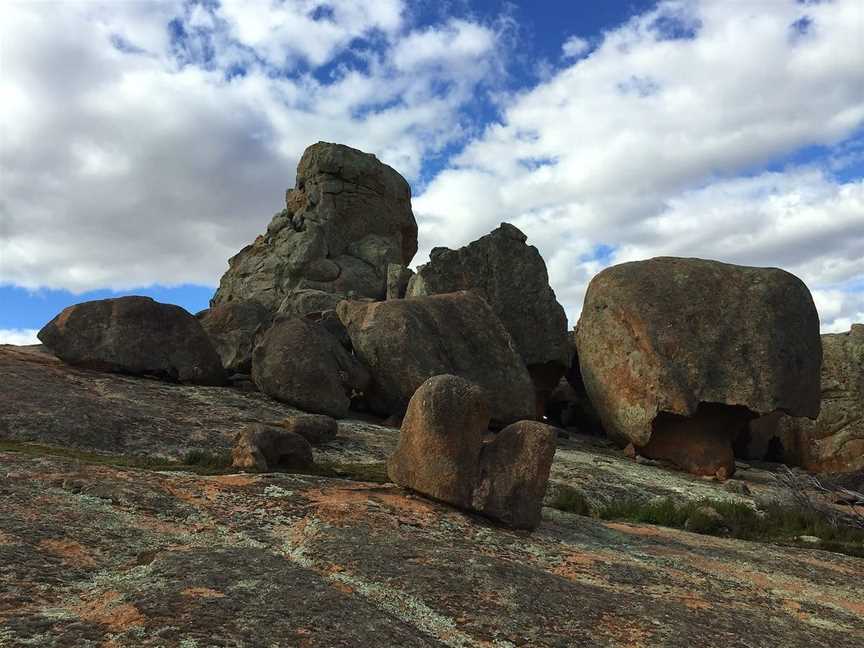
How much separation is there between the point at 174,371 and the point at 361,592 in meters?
15.1

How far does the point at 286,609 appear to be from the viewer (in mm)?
6438

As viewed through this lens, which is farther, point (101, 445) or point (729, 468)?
point (729, 468)

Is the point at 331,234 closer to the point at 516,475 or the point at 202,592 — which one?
the point at 516,475

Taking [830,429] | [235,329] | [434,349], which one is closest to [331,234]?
[235,329]

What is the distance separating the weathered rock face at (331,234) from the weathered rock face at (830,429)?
22.0 m

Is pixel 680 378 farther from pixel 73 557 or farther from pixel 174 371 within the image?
pixel 73 557

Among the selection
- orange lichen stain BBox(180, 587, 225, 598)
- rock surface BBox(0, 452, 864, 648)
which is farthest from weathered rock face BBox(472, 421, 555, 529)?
orange lichen stain BBox(180, 587, 225, 598)

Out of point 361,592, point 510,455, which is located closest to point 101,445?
point 510,455

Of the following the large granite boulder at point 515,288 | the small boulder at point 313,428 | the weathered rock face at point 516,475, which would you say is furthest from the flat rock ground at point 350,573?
the large granite boulder at point 515,288

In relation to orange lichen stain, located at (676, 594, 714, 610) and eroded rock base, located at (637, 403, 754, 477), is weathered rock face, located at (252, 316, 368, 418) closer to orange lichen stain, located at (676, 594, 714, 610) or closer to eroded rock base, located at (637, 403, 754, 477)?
eroded rock base, located at (637, 403, 754, 477)

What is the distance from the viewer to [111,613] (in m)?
6.03

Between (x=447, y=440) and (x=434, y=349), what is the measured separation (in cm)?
1075

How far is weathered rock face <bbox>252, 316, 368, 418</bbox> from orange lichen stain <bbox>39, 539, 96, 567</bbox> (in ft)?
39.8

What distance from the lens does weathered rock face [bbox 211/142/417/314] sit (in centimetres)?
4175
